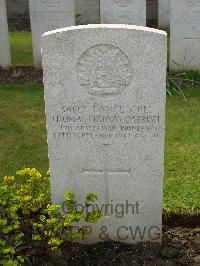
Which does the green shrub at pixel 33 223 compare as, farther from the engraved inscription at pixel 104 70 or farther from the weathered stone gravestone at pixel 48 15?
the weathered stone gravestone at pixel 48 15

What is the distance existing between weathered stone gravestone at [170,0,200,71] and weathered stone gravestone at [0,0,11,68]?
296 centimetres

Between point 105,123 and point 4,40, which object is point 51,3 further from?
point 105,123

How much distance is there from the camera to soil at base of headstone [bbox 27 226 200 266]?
10.6ft

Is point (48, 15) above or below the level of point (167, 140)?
above

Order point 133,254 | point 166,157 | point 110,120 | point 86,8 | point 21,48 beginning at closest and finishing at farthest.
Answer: point 110,120, point 133,254, point 166,157, point 21,48, point 86,8

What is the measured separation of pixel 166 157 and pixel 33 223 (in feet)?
7.26

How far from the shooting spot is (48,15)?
27.9 ft

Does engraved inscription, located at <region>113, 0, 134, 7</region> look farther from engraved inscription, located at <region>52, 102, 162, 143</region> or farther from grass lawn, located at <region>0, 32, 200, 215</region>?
engraved inscription, located at <region>52, 102, 162, 143</region>

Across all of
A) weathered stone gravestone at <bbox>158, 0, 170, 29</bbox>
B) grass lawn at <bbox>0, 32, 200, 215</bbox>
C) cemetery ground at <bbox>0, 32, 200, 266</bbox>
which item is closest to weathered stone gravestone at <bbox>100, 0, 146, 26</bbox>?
cemetery ground at <bbox>0, 32, 200, 266</bbox>

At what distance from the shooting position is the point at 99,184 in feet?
11.1

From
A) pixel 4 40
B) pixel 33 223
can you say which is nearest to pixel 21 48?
pixel 4 40

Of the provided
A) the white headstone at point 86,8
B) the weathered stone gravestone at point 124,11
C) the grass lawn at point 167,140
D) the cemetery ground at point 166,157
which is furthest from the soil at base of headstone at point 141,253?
the white headstone at point 86,8

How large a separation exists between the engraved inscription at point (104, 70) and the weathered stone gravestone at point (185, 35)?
5.11 metres

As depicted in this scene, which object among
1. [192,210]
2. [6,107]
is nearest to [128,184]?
[192,210]
